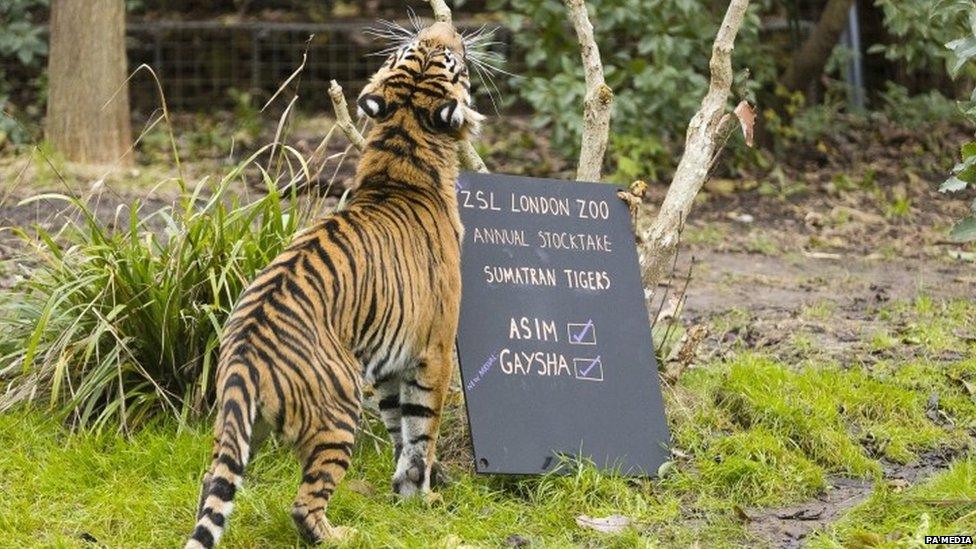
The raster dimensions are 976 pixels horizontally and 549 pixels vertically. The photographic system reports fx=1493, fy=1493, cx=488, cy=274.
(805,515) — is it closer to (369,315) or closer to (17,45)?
(369,315)

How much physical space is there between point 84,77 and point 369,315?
6560 mm

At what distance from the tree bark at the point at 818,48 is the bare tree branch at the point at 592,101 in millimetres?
5988

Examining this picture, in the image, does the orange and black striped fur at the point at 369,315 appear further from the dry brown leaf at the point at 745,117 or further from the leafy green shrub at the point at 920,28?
the leafy green shrub at the point at 920,28

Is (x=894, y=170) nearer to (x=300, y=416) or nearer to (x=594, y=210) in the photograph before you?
(x=594, y=210)

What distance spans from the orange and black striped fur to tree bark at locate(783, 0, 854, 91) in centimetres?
697

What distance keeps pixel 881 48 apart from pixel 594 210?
654 cm

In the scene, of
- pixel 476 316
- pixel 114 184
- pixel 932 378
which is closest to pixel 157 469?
pixel 476 316

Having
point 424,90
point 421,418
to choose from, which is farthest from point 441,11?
point 421,418

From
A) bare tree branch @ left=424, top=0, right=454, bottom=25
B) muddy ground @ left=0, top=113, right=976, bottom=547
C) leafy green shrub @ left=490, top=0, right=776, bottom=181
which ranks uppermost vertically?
leafy green shrub @ left=490, top=0, right=776, bottom=181

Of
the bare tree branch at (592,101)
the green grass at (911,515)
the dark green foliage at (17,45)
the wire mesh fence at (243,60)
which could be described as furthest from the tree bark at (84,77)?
the green grass at (911,515)

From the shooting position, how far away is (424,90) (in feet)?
18.3

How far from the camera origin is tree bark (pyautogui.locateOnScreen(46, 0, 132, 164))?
1093 cm

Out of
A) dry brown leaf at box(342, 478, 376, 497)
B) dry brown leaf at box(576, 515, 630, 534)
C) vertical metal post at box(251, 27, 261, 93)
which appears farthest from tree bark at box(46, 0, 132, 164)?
dry brown leaf at box(576, 515, 630, 534)

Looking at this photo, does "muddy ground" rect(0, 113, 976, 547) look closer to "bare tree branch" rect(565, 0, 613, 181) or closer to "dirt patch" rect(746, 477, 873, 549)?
"dirt patch" rect(746, 477, 873, 549)
